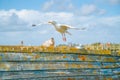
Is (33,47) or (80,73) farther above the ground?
(33,47)

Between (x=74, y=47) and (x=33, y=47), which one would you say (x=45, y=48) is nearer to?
(x=33, y=47)

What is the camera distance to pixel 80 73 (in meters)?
13.6

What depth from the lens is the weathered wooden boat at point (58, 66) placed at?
11.7 meters

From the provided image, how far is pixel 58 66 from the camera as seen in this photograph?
12.9 m

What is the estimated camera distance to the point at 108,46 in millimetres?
15680

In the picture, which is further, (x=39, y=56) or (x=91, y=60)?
(x=91, y=60)

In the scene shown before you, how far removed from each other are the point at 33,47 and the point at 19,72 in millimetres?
997

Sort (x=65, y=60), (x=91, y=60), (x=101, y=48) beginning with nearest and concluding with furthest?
1. (x=65, y=60)
2. (x=91, y=60)
3. (x=101, y=48)

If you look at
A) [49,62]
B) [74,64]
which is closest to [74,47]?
[74,64]

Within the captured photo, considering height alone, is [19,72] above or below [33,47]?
below

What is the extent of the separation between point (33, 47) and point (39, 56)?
349mm

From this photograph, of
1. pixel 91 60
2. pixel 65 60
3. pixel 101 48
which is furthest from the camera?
pixel 101 48

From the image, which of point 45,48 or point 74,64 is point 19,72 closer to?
point 45,48

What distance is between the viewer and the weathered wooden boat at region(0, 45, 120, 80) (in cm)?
1170
